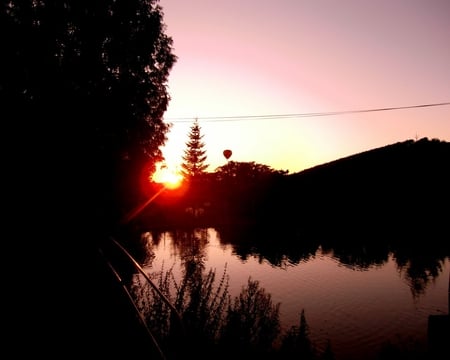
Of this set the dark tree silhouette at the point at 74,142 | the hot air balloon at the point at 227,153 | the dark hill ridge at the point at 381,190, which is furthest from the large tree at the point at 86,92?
the hot air balloon at the point at 227,153

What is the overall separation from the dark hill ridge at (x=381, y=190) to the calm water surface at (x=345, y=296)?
2.68m

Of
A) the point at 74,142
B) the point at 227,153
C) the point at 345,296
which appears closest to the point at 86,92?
the point at 74,142

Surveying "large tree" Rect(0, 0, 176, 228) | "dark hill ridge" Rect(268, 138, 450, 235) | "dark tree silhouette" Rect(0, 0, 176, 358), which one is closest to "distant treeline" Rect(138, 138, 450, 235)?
"dark hill ridge" Rect(268, 138, 450, 235)

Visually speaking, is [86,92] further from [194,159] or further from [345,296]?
[194,159]

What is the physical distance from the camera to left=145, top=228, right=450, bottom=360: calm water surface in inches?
365

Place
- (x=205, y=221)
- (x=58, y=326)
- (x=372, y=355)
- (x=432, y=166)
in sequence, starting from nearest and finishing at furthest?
(x=58, y=326)
(x=372, y=355)
(x=432, y=166)
(x=205, y=221)

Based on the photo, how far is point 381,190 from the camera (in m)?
16.2

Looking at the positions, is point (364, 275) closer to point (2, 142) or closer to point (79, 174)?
point (79, 174)

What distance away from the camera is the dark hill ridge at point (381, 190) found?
35.4 ft

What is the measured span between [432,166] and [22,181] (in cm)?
1141

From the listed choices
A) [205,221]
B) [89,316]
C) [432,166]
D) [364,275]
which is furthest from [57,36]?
[205,221]

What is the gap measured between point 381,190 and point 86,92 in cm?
1443

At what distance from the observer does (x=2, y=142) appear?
6.06 meters

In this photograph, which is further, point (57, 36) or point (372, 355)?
point (57, 36)
